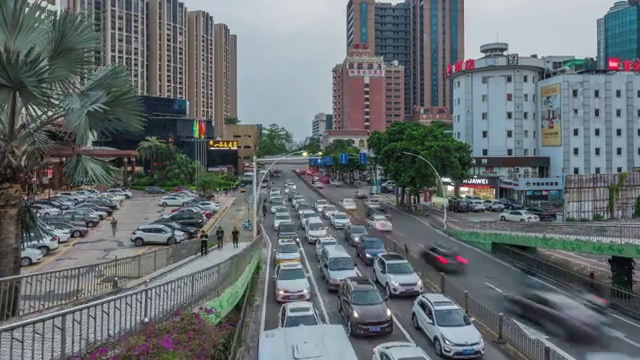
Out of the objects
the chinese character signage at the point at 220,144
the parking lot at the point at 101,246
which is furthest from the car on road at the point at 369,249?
the chinese character signage at the point at 220,144

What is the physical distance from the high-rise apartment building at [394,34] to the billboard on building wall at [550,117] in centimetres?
11543

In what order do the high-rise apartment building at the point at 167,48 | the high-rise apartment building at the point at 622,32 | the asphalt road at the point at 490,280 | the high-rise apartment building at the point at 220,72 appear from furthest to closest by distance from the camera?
the high-rise apartment building at the point at 220,72 → the high-rise apartment building at the point at 622,32 → the high-rise apartment building at the point at 167,48 → the asphalt road at the point at 490,280

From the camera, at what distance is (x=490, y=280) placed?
26891 mm

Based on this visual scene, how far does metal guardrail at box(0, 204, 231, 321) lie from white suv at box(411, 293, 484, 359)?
387 inches

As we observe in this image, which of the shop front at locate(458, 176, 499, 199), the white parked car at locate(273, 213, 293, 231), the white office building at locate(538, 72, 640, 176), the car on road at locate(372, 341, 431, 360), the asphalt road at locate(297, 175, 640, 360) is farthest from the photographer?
the shop front at locate(458, 176, 499, 199)

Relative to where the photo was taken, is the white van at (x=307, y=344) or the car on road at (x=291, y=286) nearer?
the white van at (x=307, y=344)

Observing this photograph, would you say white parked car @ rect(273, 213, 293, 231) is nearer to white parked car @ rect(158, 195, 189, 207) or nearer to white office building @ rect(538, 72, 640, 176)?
white parked car @ rect(158, 195, 189, 207)

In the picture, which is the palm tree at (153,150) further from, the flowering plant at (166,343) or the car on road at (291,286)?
the flowering plant at (166,343)

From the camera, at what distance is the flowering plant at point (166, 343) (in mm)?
7168

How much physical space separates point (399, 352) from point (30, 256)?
23.6 meters

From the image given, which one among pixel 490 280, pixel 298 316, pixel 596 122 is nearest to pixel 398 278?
pixel 298 316

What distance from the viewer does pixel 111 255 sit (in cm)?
3166

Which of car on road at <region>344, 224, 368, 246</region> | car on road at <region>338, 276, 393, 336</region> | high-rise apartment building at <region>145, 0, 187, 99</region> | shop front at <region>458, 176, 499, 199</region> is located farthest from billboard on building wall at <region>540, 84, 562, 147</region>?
high-rise apartment building at <region>145, 0, 187, 99</region>

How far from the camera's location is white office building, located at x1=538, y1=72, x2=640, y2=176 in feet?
217
